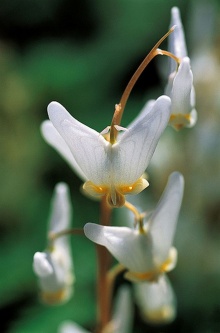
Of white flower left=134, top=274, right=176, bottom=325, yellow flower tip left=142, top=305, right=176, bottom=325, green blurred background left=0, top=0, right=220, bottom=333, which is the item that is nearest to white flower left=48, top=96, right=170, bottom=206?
white flower left=134, top=274, right=176, bottom=325

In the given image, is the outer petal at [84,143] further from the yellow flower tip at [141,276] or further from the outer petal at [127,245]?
the yellow flower tip at [141,276]

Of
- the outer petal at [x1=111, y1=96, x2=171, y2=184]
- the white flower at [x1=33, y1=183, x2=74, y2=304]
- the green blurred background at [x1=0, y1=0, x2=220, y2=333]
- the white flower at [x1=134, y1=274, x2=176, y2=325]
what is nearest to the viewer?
the outer petal at [x1=111, y1=96, x2=171, y2=184]

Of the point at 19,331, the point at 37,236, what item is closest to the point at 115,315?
the point at 19,331

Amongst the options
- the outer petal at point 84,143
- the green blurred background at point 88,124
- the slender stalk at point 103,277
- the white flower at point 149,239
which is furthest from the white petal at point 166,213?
the green blurred background at point 88,124

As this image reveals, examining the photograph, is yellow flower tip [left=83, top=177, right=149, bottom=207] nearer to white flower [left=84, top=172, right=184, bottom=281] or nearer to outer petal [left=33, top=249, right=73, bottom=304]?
white flower [left=84, top=172, right=184, bottom=281]

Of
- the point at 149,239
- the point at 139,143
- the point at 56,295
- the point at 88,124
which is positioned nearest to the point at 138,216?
the point at 149,239
